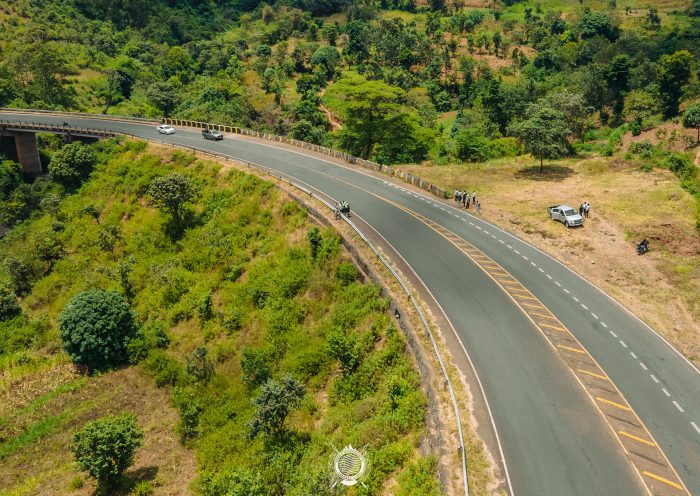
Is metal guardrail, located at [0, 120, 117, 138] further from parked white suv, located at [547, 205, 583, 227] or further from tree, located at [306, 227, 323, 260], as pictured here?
parked white suv, located at [547, 205, 583, 227]

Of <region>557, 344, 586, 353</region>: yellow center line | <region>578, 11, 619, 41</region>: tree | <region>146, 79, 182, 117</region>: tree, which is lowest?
<region>557, 344, 586, 353</region>: yellow center line

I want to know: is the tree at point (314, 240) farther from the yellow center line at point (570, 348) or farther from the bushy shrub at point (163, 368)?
the yellow center line at point (570, 348)

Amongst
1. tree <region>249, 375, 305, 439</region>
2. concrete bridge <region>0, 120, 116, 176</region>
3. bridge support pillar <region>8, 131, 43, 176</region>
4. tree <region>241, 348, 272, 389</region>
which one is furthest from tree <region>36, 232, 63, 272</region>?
tree <region>249, 375, 305, 439</region>

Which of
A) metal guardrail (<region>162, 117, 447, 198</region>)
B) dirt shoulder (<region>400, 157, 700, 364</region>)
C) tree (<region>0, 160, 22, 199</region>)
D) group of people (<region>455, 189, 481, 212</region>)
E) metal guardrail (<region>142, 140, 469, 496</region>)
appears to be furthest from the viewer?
tree (<region>0, 160, 22, 199</region>)

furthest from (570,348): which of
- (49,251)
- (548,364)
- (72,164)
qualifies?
(72,164)

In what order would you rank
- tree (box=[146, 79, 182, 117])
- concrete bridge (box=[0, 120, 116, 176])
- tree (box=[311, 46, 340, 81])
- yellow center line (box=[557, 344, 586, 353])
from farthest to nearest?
1. tree (box=[311, 46, 340, 81])
2. tree (box=[146, 79, 182, 117])
3. concrete bridge (box=[0, 120, 116, 176])
4. yellow center line (box=[557, 344, 586, 353])
